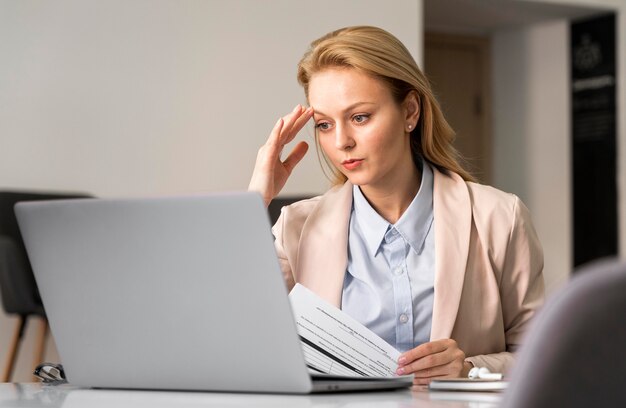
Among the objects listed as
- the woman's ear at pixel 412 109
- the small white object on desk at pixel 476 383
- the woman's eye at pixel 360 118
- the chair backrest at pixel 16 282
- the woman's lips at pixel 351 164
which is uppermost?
the woman's ear at pixel 412 109

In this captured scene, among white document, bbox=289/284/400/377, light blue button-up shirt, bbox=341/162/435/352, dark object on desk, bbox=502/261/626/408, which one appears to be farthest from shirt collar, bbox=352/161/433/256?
dark object on desk, bbox=502/261/626/408

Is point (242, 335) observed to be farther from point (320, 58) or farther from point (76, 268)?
point (320, 58)

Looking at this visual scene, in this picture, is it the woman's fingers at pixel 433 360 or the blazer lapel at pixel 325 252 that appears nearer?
Answer: the woman's fingers at pixel 433 360

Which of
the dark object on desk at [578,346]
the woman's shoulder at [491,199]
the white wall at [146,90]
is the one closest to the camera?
the dark object on desk at [578,346]

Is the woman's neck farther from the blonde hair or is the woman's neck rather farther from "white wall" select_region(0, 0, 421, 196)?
"white wall" select_region(0, 0, 421, 196)

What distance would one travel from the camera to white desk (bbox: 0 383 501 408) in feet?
3.87

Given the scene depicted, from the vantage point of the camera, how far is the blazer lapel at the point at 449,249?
208cm

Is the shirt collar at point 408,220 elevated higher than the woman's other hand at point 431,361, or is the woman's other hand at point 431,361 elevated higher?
the shirt collar at point 408,220

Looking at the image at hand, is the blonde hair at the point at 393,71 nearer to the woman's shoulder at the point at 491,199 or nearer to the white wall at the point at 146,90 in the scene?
the woman's shoulder at the point at 491,199

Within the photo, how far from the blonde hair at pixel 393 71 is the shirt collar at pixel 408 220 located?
0.25 feet

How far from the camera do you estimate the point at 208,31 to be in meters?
5.79

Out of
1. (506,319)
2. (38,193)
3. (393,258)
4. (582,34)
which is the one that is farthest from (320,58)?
(582,34)

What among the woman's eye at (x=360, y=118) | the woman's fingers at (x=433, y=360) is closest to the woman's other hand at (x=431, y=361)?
the woman's fingers at (x=433, y=360)

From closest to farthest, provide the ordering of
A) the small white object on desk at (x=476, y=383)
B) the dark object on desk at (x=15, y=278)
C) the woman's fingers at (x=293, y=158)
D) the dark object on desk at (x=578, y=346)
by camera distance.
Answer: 1. the dark object on desk at (x=578, y=346)
2. the small white object on desk at (x=476, y=383)
3. the woman's fingers at (x=293, y=158)
4. the dark object on desk at (x=15, y=278)
